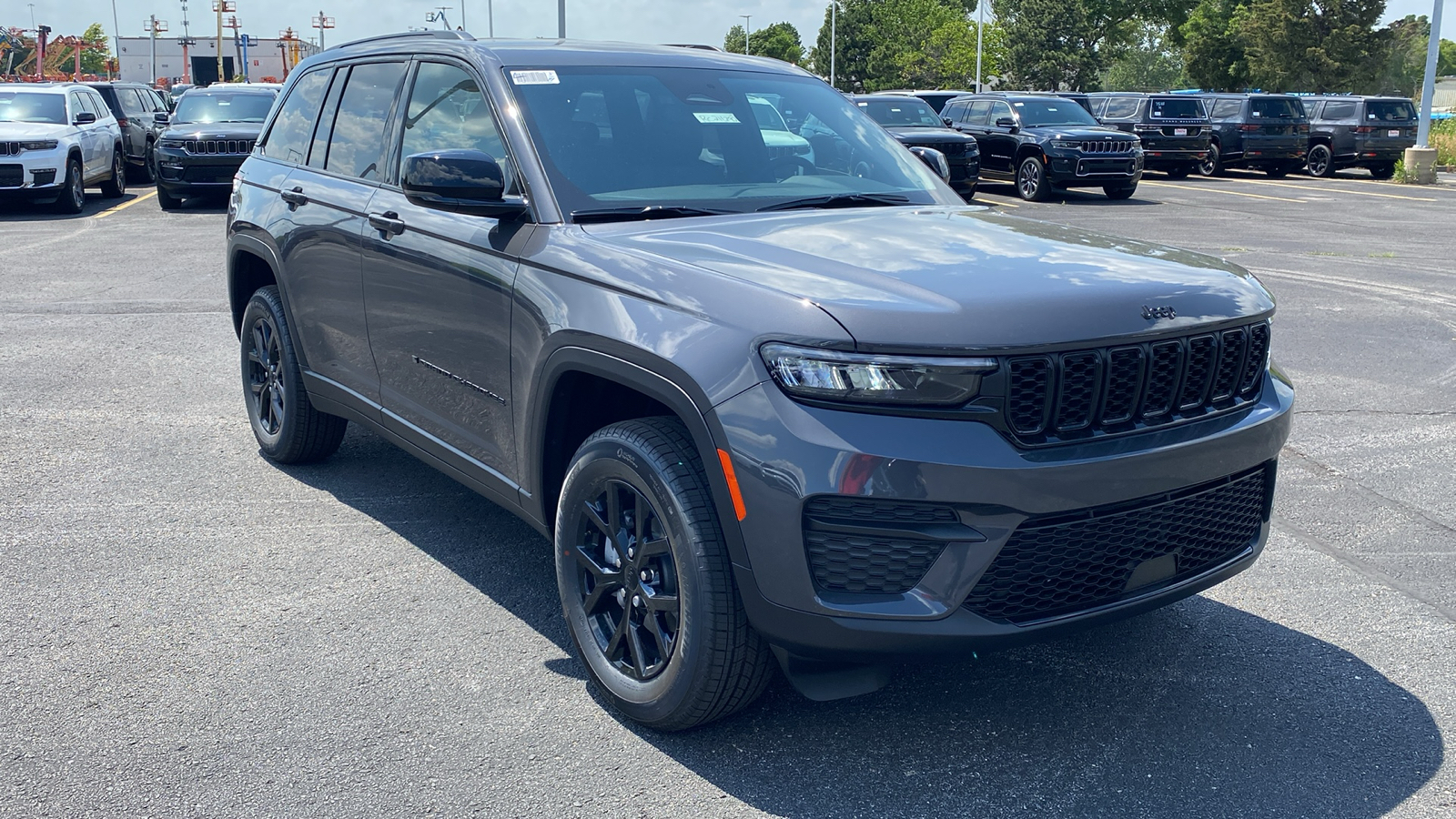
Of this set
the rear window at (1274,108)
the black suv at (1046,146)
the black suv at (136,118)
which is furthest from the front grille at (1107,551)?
the rear window at (1274,108)

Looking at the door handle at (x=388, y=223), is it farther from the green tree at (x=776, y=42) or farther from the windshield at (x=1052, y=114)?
the green tree at (x=776, y=42)

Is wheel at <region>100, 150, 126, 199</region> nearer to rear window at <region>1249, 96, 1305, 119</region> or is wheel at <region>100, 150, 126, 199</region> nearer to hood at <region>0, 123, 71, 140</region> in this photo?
hood at <region>0, 123, 71, 140</region>

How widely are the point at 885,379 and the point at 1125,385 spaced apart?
2.05ft

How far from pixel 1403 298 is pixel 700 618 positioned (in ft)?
32.3

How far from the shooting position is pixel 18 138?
1702 centimetres

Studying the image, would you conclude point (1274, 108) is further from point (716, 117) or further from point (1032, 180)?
point (716, 117)

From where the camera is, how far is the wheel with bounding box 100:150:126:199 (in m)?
20.2

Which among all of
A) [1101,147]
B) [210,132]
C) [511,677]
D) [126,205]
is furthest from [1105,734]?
[126,205]

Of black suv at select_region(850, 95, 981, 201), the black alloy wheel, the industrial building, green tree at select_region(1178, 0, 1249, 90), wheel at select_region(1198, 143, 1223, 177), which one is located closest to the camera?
the black alloy wheel

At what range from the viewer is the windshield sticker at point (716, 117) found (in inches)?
167

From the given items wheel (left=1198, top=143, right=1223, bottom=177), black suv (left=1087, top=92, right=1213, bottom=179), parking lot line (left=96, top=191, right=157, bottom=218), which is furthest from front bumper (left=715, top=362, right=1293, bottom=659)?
wheel (left=1198, top=143, right=1223, bottom=177)

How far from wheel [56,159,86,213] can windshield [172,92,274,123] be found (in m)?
1.62

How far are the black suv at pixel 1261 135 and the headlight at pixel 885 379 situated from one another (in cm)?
2833

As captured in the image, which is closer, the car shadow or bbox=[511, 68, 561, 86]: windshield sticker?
the car shadow
